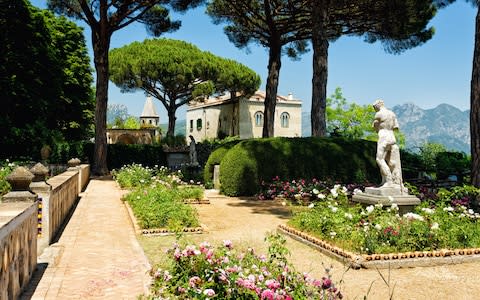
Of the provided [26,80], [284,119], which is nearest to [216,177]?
[26,80]

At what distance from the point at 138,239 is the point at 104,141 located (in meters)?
15.2

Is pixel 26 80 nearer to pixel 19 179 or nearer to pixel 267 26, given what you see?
pixel 267 26

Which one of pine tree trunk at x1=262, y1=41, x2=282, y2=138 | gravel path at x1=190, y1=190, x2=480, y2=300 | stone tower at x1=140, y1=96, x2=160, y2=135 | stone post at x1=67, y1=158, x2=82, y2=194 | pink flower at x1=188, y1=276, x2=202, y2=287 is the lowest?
gravel path at x1=190, y1=190, x2=480, y2=300

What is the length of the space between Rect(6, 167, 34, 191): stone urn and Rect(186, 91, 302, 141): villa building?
36.1 m

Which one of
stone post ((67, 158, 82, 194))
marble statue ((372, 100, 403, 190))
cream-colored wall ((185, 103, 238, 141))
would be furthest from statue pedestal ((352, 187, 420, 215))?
cream-colored wall ((185, 103, 238, 141))

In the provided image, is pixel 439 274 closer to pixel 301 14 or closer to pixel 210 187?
pixel 210 187

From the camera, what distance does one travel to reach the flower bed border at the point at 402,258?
18.6ft

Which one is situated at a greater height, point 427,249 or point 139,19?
point 139,19

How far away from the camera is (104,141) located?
21.2 m

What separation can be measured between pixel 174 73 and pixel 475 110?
30.9 metres

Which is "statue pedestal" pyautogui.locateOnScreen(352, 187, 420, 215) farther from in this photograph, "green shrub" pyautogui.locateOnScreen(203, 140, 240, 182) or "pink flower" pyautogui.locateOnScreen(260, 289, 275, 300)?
"green shrub" pyautogui.locateOnScreen(203, 140, 240, 182)

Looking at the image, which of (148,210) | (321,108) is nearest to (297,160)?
(321,108)

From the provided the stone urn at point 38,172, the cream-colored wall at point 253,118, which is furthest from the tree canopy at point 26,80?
the cream-colored wall at point 253,118

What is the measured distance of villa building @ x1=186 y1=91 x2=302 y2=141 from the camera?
42719 millimetres
